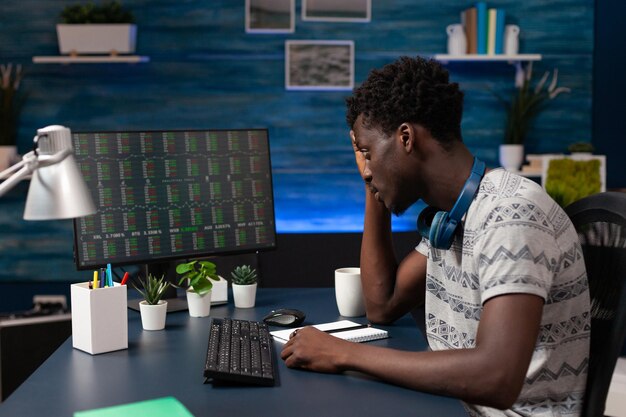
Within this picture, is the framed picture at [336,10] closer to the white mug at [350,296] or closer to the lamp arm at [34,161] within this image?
the white mug at [350,296]

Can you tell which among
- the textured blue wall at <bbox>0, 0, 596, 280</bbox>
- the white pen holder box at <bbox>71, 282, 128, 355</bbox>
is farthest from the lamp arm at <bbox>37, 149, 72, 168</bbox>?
the textured blue wall at <bbox>0, 0, 596, 280</bbox>

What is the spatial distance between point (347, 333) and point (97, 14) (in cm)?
287

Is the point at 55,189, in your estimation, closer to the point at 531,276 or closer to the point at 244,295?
the point at 531,276

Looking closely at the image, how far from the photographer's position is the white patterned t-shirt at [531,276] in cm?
129

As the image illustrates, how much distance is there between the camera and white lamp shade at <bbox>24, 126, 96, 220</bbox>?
103cm

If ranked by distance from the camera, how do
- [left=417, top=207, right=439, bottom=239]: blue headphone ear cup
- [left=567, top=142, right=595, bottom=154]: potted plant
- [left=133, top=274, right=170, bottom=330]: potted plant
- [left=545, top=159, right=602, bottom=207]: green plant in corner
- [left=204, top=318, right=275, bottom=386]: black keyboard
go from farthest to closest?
[left=567, top=142, right=595, bottom=154]: potted plant
[left=545, top=159, right=602, bottom=207]: green plant in corner
[left=133, top=274, right=170, bottom=330]: potted plant
[left=417, top=207, right=439, bottom=239]: blue headphone ear cup
[left=204, top=318, right=275, bottom=386]: black keyboard

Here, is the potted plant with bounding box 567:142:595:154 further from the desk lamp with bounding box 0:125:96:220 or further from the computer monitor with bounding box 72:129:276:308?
the desk lamp with bounding box 0:125:96:220

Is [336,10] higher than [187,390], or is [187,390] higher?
[336,10]

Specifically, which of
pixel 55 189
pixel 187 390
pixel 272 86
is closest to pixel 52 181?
pixel 55 189

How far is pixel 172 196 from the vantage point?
6.71 ft

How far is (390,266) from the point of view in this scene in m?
1.93

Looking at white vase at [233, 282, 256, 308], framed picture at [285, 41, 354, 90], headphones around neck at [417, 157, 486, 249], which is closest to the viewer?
headphones around neck at [417, 157, 486, 249]

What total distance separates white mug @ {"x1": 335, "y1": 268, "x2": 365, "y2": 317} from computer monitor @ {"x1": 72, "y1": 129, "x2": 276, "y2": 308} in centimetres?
33

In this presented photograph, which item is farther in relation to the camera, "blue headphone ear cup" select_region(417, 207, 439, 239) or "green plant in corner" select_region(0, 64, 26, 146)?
"green plant in corner" select_region(0, 64, 26, 146)
